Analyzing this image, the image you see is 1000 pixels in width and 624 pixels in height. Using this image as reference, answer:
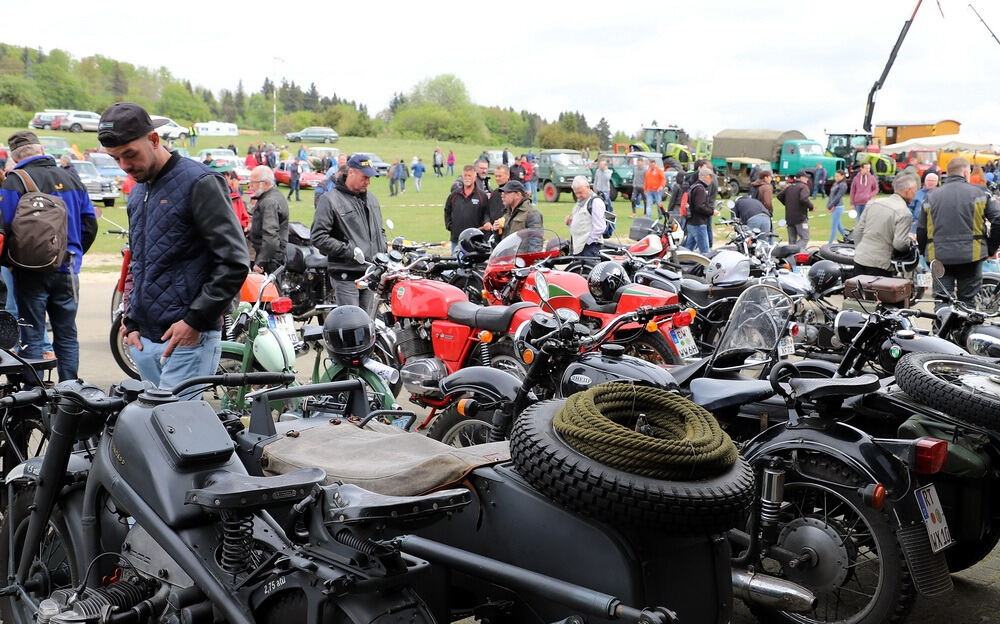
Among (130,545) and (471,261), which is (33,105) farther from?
(130,545)

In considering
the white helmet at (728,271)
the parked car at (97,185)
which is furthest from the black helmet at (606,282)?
the parked car at (97,185)

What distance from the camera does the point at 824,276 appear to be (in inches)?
353

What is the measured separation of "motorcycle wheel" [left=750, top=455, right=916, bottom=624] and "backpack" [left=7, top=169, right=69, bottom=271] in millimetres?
4900

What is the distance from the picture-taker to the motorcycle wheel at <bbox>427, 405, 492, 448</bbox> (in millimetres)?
4586

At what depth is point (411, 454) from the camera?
283 centimetres

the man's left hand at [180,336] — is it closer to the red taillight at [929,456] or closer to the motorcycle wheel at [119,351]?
the red taillight at [929,456]

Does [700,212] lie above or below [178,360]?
below

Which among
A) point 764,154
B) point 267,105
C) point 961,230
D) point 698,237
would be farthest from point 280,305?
point 267,105

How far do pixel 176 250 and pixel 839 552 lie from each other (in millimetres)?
2923

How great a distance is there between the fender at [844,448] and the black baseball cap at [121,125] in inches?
Result: 109

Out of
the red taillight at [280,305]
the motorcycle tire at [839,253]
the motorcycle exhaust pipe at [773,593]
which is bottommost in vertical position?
the motorcycle exhaust pipe at [773,593]

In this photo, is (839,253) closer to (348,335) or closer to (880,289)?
(880,289)

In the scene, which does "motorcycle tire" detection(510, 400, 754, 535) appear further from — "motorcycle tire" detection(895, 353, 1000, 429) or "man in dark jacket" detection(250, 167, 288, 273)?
"man in dark jacket" detection(250, 167, 288, 273)

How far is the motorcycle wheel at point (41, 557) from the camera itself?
2.97 metres
